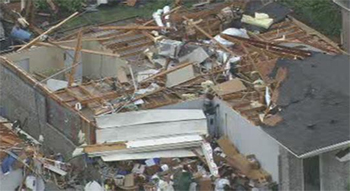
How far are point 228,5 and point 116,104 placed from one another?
5985 mm

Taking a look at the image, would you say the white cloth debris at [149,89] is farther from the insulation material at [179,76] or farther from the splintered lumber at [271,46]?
the splintered lumber at [271,46]

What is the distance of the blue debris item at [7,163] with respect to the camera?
72.2 ft

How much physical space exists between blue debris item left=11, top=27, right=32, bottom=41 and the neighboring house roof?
23.3 feet

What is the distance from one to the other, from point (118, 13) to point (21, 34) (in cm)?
311

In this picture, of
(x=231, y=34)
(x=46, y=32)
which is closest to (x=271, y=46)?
(x=231, y=34)

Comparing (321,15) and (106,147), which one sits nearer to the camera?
(106,147)

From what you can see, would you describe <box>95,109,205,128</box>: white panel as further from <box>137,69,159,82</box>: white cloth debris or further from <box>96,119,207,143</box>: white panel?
<box>137,69,159,82</box>: white cloth debris

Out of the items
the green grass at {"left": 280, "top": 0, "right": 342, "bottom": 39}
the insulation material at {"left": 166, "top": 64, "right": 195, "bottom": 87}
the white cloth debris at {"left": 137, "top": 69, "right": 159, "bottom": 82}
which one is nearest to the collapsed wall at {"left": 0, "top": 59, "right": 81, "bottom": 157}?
the white cloth debris at {"left": 137, "top": 69, "right": 159, "bottom": 82}

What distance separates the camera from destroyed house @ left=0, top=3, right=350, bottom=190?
65.9ft

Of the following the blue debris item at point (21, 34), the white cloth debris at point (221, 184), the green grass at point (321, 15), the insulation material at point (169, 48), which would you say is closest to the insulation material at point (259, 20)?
the green grass at point (321, 15)

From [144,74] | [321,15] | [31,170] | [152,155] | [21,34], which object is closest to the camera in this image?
[152,155]

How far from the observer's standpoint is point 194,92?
73.9ft

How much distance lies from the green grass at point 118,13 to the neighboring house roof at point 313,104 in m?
6.29

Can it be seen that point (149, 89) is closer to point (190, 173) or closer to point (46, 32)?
point (190, 173)
